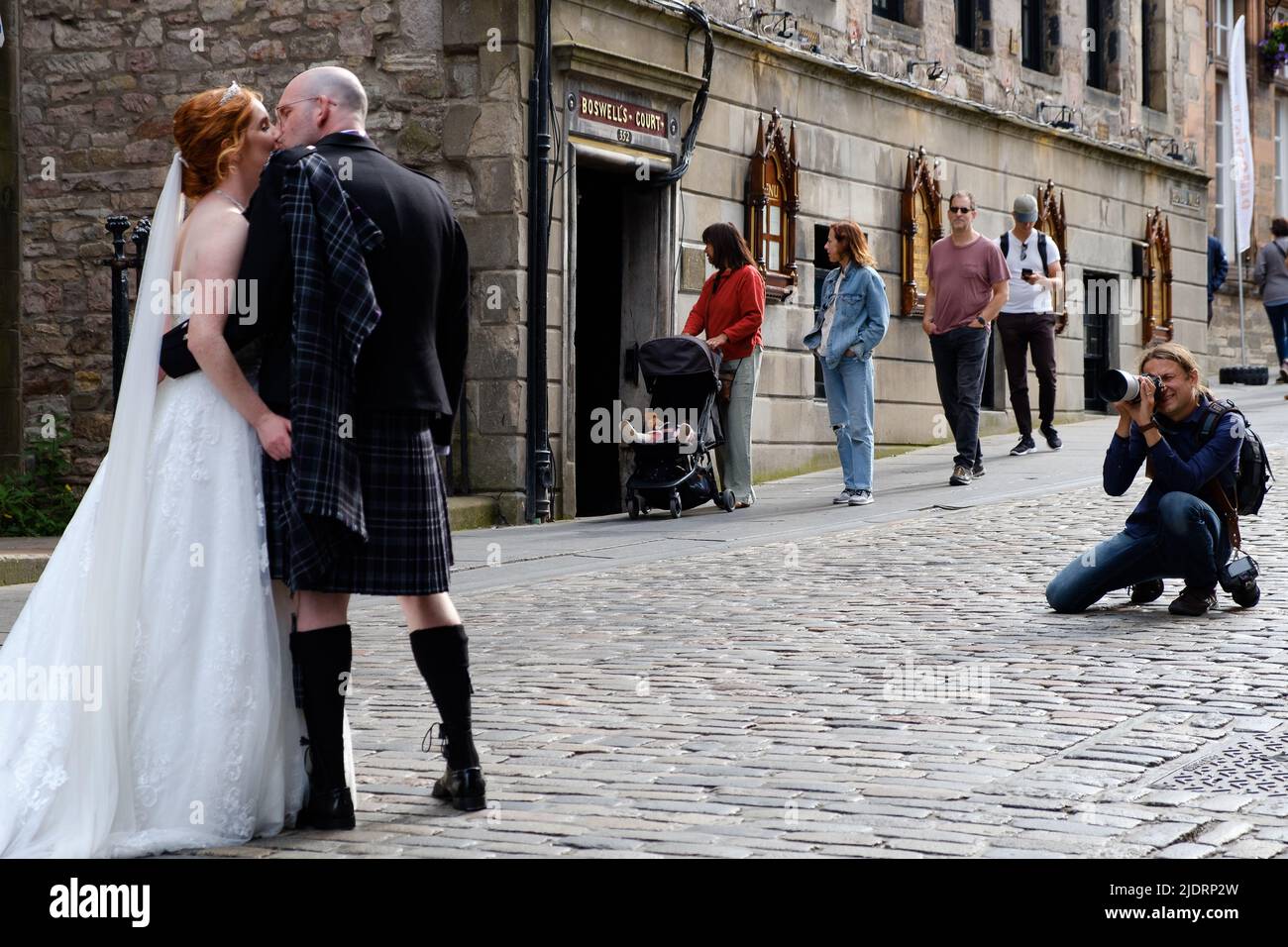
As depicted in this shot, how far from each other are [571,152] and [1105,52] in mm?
12699

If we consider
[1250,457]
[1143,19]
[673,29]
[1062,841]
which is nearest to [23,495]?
[673,29]

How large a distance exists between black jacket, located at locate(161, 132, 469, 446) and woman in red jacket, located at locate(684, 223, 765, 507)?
28.3ft

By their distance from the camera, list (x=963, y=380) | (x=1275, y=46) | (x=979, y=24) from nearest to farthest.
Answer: (x=963, y=380) → (x=979, y=24) → (x=1275, y=46)

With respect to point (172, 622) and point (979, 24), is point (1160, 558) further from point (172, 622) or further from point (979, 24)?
point (979, 24)

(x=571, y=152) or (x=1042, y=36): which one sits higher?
(x=1042, y=36)

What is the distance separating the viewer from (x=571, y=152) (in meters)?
14.7

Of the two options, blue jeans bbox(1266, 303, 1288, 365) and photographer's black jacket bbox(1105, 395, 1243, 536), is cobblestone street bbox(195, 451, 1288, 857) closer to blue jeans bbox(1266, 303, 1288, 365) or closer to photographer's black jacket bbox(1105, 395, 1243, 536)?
photographer's black jacket bbox(1105, 395, 1243, 536)

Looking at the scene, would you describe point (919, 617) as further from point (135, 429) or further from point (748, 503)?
point (748, 503)

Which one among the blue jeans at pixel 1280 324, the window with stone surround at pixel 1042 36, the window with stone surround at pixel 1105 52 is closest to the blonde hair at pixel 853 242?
the window with stone surround at pixel 1042 36

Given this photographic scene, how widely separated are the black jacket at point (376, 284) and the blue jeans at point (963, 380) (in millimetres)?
10100

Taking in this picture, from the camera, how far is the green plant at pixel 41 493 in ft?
46.5

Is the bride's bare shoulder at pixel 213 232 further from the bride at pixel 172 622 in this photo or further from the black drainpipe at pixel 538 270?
the black drainpipe at pixel 538 270

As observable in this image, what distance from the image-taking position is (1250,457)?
832cm

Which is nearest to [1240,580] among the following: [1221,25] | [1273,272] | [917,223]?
[917,223]
